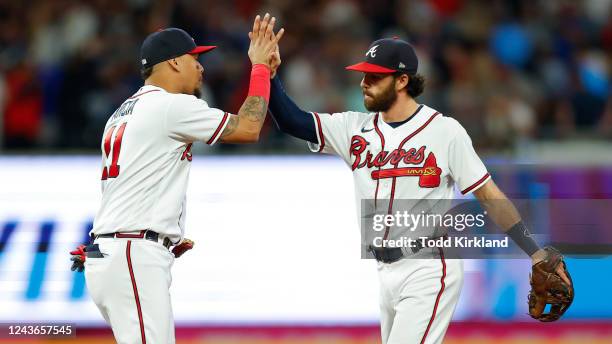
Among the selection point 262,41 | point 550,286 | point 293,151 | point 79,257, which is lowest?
point 550,286

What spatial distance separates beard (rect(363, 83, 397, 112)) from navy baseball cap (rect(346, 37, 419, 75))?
108mm

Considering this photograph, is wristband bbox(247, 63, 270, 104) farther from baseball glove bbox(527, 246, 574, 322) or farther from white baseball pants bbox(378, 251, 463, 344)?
baseball glove bbox(527, 246, 574, 322)

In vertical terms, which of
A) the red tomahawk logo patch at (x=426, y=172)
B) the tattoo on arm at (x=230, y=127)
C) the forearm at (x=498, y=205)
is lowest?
the forearm at (x=498, y=205)

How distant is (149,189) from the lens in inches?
220

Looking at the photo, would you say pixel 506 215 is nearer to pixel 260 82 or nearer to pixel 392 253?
pixel 392 253

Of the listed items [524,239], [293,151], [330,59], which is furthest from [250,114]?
[330,59]

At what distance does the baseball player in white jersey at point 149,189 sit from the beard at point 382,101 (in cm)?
64

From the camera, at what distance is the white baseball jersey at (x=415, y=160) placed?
5918mm

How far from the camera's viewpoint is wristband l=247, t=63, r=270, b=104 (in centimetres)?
588

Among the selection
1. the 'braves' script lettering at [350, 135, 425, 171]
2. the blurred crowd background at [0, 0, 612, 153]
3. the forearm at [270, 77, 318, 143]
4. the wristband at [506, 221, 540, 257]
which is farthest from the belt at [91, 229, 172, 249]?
the blurred crowd background at [0, 0, 612, 153]

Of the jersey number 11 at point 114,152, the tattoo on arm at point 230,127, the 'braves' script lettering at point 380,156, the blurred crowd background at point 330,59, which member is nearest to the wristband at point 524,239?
the 'braves' script lettering at point 380,156

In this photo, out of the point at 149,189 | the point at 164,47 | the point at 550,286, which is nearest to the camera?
the point at 149,189

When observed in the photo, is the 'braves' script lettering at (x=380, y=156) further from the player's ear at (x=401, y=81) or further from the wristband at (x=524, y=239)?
the wristband at (x=524, y=239)

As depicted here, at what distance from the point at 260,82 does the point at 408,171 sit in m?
0.94
